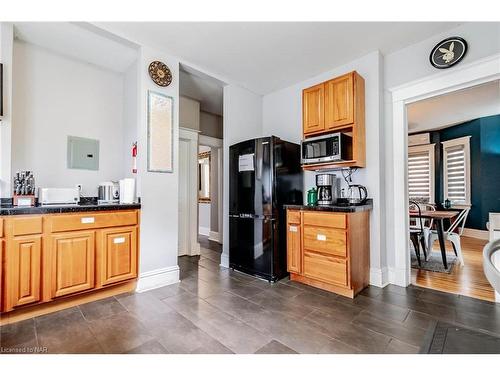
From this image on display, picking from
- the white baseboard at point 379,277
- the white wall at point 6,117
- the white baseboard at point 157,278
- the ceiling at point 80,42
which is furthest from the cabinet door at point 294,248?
the white wall at point 6,117

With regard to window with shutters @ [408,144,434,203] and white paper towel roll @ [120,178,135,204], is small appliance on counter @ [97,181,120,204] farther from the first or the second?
window with shutters @ [408,144,434,203]

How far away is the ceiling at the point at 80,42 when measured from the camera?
91.7 inches

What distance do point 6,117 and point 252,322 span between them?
283cm

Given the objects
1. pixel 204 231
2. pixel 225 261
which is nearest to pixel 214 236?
pixel 204 231

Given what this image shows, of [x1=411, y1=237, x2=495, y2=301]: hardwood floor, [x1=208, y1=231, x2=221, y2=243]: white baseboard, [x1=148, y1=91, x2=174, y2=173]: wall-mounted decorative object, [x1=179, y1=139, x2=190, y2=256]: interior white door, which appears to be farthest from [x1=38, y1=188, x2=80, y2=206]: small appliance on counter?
[x1=411, y1=237, x2=495, y2=301]: hardwood floor

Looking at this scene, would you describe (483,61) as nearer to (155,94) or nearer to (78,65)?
(155,94)

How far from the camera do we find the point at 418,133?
21.9 ft

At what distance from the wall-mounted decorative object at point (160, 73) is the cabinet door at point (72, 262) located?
1760 mm

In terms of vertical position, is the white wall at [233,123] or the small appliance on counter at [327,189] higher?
the white wall at [233,123]

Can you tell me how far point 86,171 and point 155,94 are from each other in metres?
1.27

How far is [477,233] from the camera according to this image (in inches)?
223

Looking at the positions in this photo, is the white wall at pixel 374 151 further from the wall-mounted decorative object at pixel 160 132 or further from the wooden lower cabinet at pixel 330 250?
the wall-mounted decorative object at pixel 160 132

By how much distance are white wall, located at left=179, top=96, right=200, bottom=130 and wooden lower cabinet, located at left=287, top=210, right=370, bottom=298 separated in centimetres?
238
